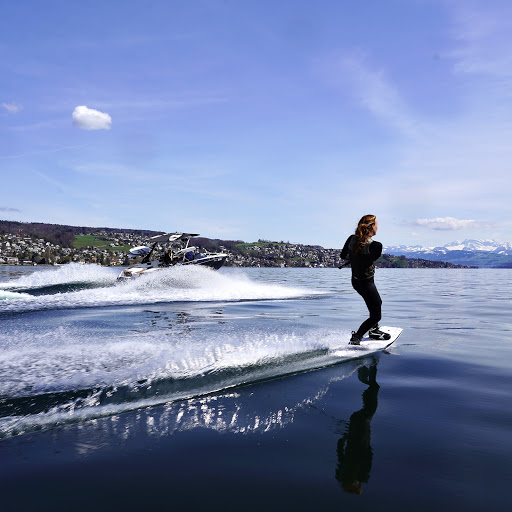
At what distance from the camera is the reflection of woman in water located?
345cm

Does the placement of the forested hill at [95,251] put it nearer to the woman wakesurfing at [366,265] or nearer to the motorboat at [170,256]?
the motorboat at [170,256]

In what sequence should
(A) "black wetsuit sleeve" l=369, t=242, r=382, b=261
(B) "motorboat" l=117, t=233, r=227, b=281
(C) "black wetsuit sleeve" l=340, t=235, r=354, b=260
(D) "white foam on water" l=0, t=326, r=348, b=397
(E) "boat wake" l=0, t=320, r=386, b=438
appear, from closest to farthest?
(E) "boat wake" l=0, t=320, r=386, b=438 → (D) "white foam on water" l=0, t=326, r=348, b=397 → (A) "black wetsuit sleeve" l=369, t=242, r=382, b=261 → (C) "black wetsuit sleeve" l=340, t=235, r=354, b=260 → (B) "motorboat" l=117, t=233, r=227, b=281

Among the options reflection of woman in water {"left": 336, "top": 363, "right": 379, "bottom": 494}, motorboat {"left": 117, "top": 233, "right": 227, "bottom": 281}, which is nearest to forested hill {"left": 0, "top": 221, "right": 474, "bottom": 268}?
motorboat {"left": 117, "top": 233, "right": 227, "bottom": 281}

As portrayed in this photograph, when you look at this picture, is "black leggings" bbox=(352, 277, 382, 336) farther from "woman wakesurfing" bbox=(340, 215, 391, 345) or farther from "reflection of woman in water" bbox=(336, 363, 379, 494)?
"reflection of woman in water" bbox=(336, 363, 379, 494)

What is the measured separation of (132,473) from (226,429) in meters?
1.29

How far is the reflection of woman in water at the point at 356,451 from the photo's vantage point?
11.3 ft

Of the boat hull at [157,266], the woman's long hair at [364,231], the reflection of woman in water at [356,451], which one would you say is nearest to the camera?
the reflection of woman in water at [356,451]

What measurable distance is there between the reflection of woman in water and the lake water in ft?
0.06

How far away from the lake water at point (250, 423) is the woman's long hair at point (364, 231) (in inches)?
94.0

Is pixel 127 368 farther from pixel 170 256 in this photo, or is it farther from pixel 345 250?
pixel 170 256

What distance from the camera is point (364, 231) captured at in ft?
29.4

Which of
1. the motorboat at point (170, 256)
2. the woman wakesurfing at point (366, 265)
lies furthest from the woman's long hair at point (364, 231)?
the motorboat at point (170, 256)

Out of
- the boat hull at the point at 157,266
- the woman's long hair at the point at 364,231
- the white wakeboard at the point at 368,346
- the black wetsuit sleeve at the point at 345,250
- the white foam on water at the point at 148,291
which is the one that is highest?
the woman's long hair at the point at 364,231

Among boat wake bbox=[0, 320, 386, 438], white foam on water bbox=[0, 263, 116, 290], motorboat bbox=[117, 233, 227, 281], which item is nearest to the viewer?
boat wake bbox=[0, 320, 386, 438]
